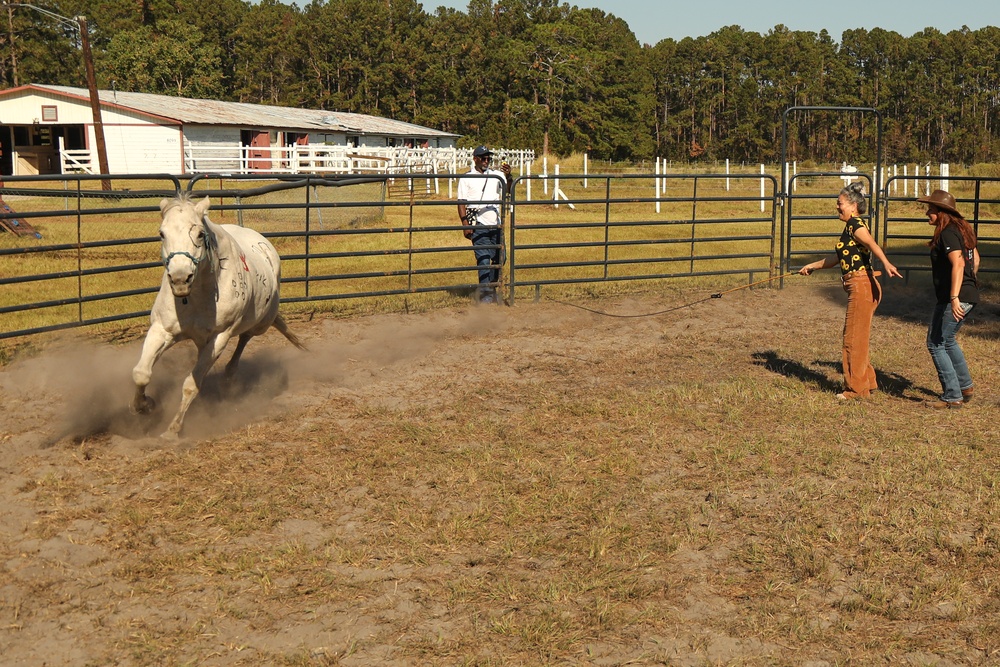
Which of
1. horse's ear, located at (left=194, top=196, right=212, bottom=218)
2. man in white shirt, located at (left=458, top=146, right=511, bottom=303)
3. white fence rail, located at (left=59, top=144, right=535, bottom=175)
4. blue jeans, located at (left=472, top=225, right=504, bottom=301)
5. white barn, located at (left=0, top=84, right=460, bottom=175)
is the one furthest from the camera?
white barn, located at (left=0, top=84, right=460, bottom=175)

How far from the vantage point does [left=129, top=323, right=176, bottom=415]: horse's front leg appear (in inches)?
233

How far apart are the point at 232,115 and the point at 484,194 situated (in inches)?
1220

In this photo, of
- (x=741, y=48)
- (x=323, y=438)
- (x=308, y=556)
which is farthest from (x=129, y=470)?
(x=741, y=48)

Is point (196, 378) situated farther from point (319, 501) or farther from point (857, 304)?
point (857, 304)

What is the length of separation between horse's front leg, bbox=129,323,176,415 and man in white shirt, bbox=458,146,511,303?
229 inches

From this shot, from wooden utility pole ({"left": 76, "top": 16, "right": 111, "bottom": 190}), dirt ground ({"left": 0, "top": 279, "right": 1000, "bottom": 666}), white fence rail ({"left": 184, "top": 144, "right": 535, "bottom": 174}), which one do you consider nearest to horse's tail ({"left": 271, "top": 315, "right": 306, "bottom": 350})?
dirt ground ({"left": 0, "top": 279, "right": 1000, "bottom": 666})

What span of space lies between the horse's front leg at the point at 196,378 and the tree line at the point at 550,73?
186ft

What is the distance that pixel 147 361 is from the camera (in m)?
5.98

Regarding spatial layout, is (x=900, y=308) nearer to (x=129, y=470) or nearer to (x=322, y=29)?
(x=129, y=470)

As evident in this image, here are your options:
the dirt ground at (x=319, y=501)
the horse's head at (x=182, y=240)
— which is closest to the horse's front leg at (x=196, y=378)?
the dirt ground at (x=319, y=501)

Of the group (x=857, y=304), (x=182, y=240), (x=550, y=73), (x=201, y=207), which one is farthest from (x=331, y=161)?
(x=550, y=73)

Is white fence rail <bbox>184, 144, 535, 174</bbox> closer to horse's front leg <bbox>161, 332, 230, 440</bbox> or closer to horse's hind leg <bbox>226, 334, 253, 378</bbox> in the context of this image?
horse's hind leg <bbox>226, 334, 253, 378</bbox>

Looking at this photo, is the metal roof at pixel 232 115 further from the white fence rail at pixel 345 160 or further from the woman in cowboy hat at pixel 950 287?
the woman in cowboy hat at pixel 950 287

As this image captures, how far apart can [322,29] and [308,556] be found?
89.7 metres
